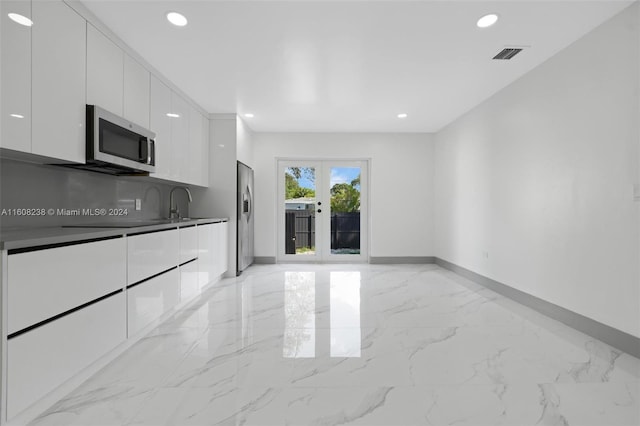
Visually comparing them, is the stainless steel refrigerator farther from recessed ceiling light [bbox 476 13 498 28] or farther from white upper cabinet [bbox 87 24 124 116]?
recessed ceiling light [bbox 476 13 498 28]

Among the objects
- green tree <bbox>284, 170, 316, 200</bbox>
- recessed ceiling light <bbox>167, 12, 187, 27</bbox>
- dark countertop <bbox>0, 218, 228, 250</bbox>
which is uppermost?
recessed ceiling light <bbox>167, 12, 187, 27</bbox>

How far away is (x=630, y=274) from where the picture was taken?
2188mm

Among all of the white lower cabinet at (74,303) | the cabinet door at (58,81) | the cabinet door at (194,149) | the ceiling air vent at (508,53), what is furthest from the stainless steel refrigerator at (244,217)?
the ceiling air vent at (508,53)

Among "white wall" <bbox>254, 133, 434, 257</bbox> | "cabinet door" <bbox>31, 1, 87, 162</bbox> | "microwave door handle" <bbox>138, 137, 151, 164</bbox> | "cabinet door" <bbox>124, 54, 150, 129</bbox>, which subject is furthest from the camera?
"white wall" <bbox>254, 133, 434, 257</bbox>

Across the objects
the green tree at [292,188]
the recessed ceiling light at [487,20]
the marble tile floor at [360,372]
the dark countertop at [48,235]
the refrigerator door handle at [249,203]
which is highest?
the recessed ceiling light at [487,20]

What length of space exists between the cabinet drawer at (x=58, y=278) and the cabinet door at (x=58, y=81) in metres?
0.64

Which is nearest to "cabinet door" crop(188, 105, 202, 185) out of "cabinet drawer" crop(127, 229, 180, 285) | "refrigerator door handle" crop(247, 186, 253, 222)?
"refrigerator door handle" crop(247, 186, 253, 222)

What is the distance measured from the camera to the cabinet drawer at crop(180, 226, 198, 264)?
9.96 feet

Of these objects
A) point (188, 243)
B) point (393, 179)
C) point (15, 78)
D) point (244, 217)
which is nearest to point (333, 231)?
point (393, 179)

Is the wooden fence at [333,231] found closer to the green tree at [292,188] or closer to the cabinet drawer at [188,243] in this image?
the green tree at [292,188]

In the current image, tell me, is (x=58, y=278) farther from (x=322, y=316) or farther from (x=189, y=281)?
(x=322, y=316)

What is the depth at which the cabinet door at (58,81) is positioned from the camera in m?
1.78

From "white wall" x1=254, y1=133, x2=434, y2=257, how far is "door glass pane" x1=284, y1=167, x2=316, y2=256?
31 centimetres

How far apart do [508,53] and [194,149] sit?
3568 millimetres
